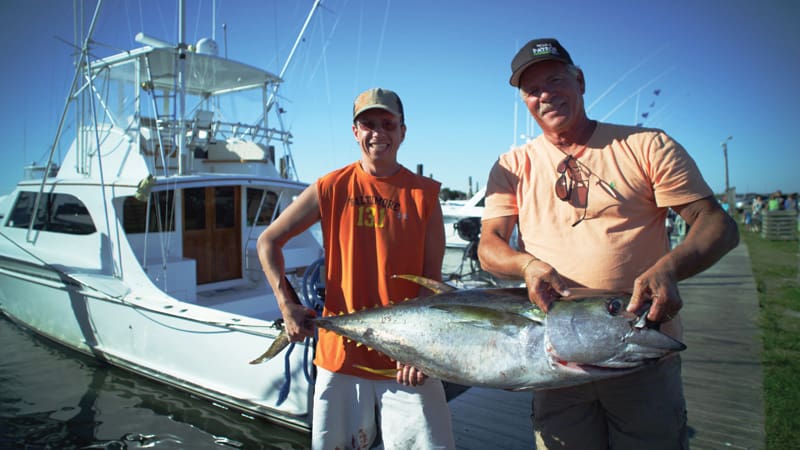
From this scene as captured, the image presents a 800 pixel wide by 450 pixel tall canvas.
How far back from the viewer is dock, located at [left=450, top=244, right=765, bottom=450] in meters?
3.93

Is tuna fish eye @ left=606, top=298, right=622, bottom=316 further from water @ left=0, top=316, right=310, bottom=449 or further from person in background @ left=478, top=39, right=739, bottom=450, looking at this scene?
water @ left=0, top=316, right=310, bottom=449

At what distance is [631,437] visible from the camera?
5.83 feet

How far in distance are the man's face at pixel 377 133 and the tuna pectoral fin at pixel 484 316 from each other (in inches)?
31.1

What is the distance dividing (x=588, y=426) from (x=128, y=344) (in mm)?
5696

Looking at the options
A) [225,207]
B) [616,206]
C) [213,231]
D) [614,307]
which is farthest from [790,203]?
[614,307]

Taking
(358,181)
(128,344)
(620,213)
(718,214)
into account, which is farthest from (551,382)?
(128,344)

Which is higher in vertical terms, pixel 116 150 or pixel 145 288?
pixel 116 150

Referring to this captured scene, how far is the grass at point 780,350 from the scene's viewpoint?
12.8ft

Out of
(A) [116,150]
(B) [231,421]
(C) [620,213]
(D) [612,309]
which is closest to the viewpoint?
(D) [612,309]

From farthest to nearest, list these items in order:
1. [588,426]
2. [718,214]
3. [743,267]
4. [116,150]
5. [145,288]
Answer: [743,267]
[116,150]
[145,288]
[588,426]
[718,214]

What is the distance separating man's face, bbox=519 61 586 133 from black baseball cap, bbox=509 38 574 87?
4 cm

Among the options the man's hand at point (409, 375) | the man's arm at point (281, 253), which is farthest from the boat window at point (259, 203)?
the man's hand at point (409, 375)

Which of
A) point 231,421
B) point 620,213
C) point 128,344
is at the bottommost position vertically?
point 231,421

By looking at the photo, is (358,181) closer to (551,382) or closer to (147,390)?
(551,382)
